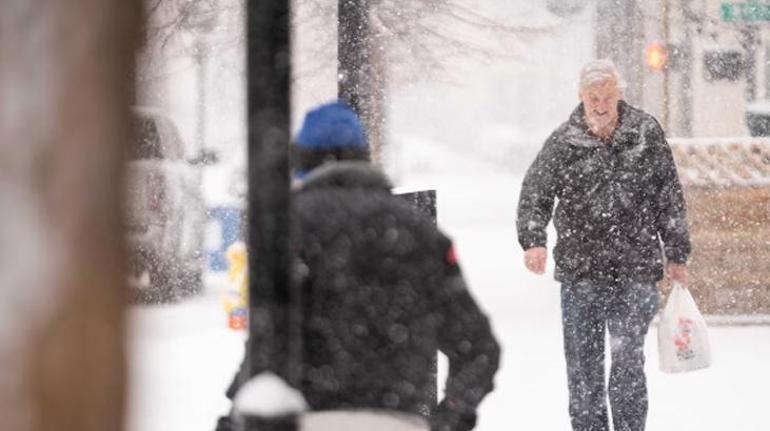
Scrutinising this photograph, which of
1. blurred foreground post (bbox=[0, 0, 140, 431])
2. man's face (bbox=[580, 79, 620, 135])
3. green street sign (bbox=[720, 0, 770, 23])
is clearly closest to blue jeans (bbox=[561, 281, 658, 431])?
man's face (bbox=[580, 79, 620, 135])

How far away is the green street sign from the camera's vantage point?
43.1ft

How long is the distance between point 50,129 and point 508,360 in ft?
31.7

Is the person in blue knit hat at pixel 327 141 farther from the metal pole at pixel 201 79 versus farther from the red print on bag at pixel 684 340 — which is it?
the metal pole at pixel 201 79

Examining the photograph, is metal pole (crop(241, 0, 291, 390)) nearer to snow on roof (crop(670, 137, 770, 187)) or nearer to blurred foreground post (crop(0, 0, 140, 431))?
blurred foreground post (crop(0, 0, 140, 431))

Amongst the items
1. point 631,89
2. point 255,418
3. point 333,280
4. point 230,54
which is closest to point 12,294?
point 255,418

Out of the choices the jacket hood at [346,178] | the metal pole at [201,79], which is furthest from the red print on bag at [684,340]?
the metal pole at [201,79]

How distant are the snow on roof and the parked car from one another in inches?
167

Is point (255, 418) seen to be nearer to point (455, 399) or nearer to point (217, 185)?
point (455, 399)

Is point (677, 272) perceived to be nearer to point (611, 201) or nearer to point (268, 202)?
point (611, 201)

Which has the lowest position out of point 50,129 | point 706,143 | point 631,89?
point 50,129

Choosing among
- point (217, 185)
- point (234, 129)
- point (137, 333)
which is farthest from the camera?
point (234, 129)

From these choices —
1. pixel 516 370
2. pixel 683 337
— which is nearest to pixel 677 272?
pixel 683 337

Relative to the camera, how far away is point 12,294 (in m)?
2.29

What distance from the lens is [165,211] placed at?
14328mm
